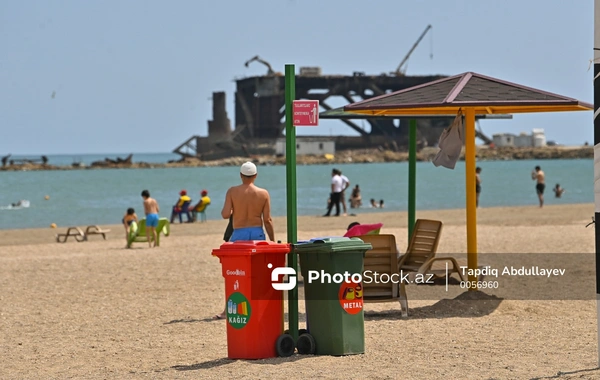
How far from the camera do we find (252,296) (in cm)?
686

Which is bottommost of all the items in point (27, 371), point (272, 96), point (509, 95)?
point (27, 371)

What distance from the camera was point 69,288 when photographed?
39.1 ft

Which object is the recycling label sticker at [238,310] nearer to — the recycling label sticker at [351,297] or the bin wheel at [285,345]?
the bin wheel at [285,345]

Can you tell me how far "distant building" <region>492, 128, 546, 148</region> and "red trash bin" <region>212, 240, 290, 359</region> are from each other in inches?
5157

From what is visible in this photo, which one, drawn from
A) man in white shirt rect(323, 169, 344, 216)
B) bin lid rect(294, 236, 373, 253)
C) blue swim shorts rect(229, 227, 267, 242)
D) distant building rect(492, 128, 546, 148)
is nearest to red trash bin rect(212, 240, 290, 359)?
bin lid rect(294, 236, 373, 253)

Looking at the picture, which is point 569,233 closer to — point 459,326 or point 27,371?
point 459,326

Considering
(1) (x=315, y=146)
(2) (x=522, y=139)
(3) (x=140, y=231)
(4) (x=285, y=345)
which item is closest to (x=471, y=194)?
(4) (x=285, y=345)

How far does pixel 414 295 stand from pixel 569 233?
25.4 feet

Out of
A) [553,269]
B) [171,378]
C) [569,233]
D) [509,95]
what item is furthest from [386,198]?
[171,378]

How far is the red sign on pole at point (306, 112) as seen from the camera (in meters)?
7.07

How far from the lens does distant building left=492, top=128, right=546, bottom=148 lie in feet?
446

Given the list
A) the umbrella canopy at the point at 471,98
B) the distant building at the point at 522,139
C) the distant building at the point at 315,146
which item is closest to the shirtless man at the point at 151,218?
the umbrella canopy at the point at 471,98

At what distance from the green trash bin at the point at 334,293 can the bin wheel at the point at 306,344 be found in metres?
0.03

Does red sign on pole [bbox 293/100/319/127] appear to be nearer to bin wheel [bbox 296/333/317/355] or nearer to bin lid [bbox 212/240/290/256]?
bin lid [bbox 212/240/290/256]
